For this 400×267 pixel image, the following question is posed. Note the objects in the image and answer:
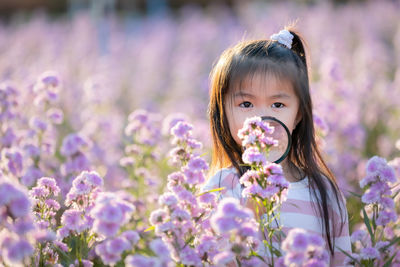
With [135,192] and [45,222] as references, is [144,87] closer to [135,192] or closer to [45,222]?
[135,192]

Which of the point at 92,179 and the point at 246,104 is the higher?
the point at 246,104

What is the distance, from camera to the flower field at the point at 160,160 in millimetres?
1344

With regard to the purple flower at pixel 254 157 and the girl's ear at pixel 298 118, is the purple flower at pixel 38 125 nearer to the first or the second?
the girl's ear at pixel 298 118

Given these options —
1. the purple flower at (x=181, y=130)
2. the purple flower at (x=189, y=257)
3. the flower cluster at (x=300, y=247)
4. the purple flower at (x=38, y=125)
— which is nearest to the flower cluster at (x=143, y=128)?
the purple flower at (x=38, y=125)

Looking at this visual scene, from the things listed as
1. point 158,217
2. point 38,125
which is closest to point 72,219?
point 158,217

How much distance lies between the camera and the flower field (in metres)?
1.34

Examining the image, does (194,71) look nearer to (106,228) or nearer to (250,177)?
(250,177)

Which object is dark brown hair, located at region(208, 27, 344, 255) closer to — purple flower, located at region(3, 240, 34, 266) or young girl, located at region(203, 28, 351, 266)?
young girl, located at region(203, 28, 351, 266)

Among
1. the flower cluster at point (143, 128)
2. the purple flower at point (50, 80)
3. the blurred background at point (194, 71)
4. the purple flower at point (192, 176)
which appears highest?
the blurred background at point (194, 71)

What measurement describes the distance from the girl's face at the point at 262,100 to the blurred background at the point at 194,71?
42 cm

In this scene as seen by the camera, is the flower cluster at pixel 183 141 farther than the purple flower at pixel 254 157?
Yes

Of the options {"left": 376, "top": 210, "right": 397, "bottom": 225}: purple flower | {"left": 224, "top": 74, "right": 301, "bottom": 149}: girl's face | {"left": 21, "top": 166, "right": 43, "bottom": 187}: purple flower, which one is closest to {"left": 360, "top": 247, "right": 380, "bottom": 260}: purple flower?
{"left": 376, "top": 210, "right": 397, "bottom": 225}: purple flower

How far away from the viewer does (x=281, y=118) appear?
1.97 metres

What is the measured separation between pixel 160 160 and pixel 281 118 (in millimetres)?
1833
